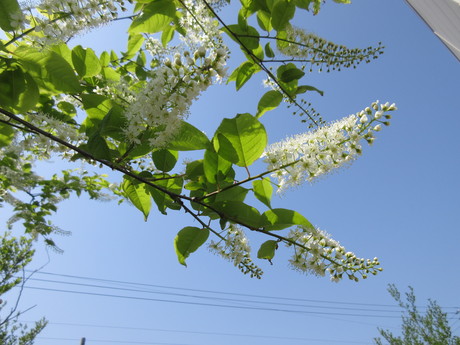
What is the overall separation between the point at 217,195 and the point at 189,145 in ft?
0.65

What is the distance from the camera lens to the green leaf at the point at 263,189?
112 cm

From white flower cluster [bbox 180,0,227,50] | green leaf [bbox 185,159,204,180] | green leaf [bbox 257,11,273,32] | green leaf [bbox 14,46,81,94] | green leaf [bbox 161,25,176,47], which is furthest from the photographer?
white flower cluster [bbox 180,0,227,50]

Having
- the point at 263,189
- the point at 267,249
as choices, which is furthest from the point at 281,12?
the point at 267,249

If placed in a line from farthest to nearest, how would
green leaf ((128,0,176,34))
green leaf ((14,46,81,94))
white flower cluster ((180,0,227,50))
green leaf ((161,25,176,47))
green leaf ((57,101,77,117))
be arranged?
white flower cluster ((180,0,227,50)) < green leaf ((161,25,176,47)) < green leaf ((57,101,77,117)) < green leaf ((128,0,176,34)) < green leaf ((14,46,81,94))

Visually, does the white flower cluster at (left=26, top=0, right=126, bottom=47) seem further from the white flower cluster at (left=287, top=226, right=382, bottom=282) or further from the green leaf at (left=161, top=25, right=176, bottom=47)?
the white flower cluster at (left=287, top=226, right=382, bottom=282)

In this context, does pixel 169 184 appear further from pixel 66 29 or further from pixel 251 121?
pixel 66 29

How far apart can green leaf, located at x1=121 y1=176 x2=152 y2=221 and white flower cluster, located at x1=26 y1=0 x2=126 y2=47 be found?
0.75 metres

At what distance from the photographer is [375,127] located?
1.15 m

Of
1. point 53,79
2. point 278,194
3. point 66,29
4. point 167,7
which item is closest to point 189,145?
point 278,194

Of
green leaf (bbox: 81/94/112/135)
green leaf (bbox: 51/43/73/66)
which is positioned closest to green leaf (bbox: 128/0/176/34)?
green leaf (bbox: 51/43/73/66)

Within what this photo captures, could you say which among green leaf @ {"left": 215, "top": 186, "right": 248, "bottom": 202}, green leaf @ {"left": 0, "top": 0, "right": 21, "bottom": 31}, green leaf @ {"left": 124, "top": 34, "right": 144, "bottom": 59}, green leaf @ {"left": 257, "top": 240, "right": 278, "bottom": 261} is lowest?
green leaf @ {"left": 257, "top": 240, "right": 278, "bottom": 261}

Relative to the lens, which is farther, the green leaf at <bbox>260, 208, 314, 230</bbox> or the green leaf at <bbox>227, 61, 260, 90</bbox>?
the green leaf at <bbox>227, 61, 260, 90</bbox>

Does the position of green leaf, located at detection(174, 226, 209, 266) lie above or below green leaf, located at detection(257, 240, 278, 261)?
above

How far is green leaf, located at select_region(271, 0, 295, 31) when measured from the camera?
4.34 feet
